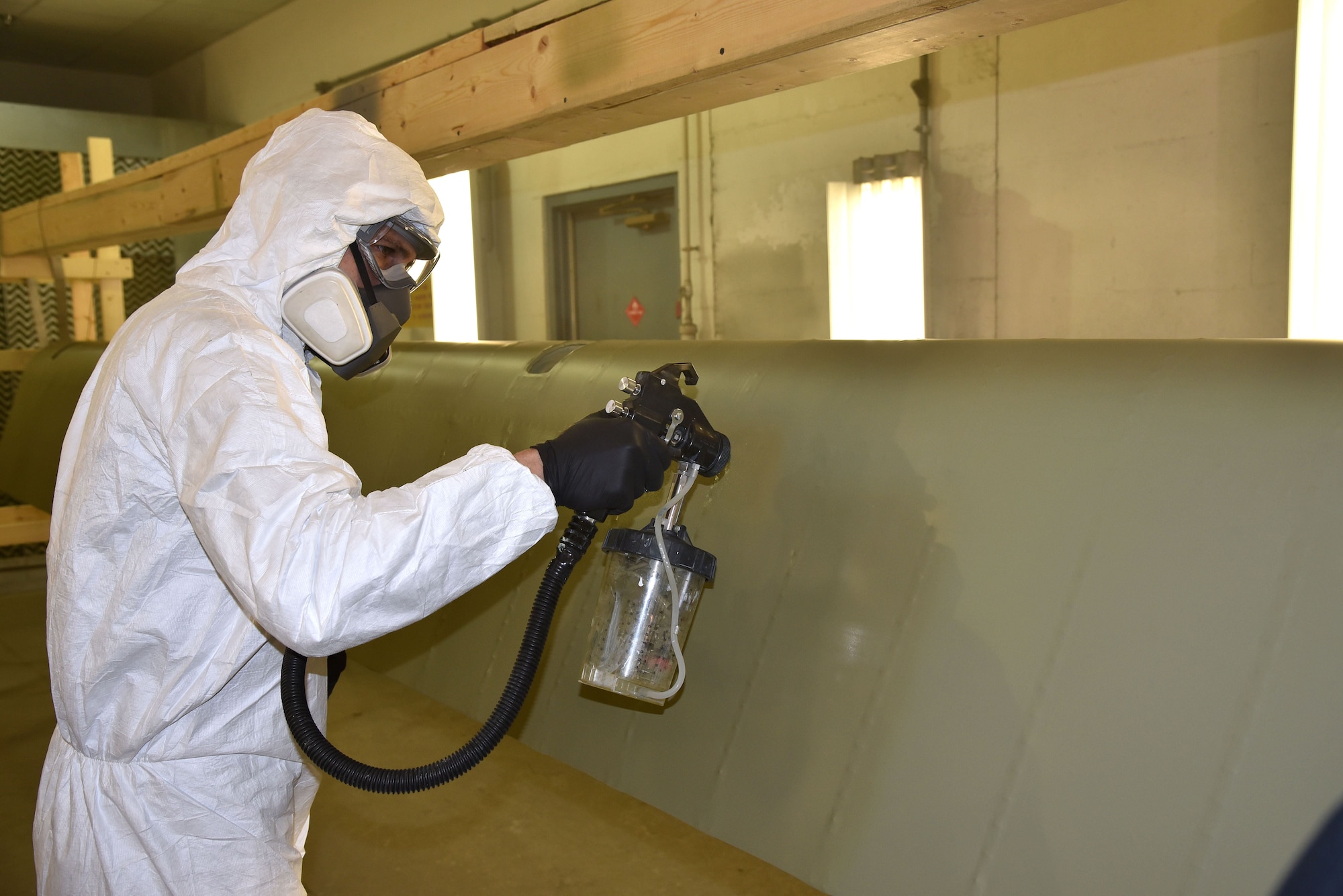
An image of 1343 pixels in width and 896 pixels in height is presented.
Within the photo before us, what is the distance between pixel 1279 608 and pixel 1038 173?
3158mm

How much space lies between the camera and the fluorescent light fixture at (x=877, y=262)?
3676mm

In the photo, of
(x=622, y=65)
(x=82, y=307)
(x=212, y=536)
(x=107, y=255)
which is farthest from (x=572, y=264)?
(x=212, y=536)

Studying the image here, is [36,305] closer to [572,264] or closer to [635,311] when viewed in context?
[572,264]

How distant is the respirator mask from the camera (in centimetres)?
137

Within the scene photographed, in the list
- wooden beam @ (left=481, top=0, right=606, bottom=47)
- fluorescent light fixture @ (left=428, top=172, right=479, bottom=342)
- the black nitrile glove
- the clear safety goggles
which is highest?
wooden beam @ (left=481, top=0, right=606, bottom=47)

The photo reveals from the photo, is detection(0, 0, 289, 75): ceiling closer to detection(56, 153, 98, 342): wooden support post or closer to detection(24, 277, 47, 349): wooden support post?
detection(56, 153, 98, 342): wooden support post

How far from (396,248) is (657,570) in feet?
2.16

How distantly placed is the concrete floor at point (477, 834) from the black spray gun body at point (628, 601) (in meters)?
1.05

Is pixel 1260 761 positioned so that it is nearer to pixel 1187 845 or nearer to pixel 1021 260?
pixel 1187 845

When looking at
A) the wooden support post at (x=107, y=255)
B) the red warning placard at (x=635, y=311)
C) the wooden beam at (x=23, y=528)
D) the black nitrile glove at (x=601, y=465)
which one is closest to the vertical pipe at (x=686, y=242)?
the red warning placard at (x=635, y=311)

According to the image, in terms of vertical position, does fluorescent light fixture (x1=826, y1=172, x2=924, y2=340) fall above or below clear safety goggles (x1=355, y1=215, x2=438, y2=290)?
above

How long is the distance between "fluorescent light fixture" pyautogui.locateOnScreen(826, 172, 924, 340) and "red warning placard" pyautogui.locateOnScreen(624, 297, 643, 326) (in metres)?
2.66

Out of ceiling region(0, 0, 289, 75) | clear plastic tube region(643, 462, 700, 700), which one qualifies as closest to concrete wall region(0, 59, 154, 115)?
ceiling region(0, 0, 289, 75)

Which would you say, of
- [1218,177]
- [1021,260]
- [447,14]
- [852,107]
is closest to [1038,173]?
[1021,260]
